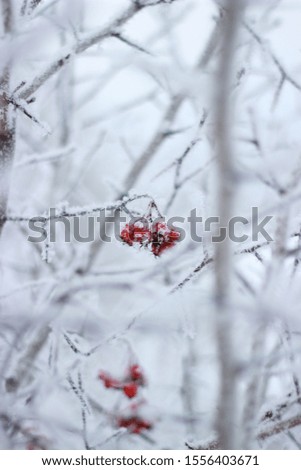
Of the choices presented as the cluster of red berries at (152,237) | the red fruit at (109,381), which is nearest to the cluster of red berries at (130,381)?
the red fruit at (109,381)

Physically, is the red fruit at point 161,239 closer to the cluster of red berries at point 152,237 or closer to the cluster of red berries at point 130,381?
the cluster of red berries at point 152,237

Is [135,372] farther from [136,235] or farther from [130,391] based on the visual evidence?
[136,235]

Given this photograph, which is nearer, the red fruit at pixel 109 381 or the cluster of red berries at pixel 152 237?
the cluster of red berries at pixel 152 237

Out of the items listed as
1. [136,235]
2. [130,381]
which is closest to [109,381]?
[130,381]

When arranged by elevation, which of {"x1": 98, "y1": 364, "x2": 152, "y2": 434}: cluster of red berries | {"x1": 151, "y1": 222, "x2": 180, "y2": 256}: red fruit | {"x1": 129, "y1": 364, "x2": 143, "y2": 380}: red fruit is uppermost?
{"x1": 151, "y1": 222, "x2": 180, "y2": 256}: red fruit

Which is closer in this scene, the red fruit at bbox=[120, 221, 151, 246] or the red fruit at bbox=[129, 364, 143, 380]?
the red fruit at bbox=[120, 221, 151, 246]

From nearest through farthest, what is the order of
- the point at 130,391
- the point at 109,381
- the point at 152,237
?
the point at 152,237, the point at 130,391, the point at 109,381

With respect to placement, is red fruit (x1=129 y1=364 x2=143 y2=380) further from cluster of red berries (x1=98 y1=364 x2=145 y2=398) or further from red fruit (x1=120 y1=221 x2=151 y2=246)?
red fruit (x1=120 y1=221 x2=151 y2=246)

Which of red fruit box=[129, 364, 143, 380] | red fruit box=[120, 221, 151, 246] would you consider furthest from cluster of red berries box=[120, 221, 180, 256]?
red fruit box=[129, 364, 143, 380]

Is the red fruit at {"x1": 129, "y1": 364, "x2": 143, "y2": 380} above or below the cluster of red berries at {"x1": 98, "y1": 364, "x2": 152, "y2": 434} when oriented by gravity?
above

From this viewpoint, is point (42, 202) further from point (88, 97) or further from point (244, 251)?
point (244, 251)
